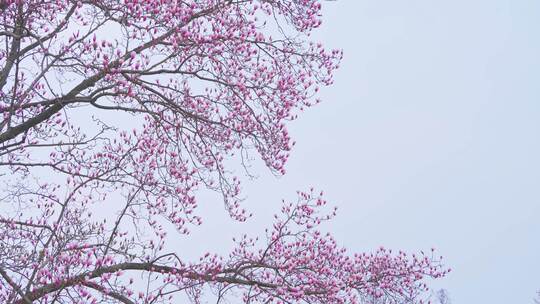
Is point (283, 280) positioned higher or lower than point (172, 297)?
higher

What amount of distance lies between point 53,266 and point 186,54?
3121 mm

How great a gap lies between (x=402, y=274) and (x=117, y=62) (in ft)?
16.9

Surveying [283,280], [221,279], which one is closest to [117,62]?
[221,279]

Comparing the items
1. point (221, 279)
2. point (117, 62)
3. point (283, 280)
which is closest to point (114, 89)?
point (117, 62)

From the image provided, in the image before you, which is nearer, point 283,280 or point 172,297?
point 172,297

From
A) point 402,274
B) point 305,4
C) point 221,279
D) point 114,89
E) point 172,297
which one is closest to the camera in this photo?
point 172,297

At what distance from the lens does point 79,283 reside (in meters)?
5.14

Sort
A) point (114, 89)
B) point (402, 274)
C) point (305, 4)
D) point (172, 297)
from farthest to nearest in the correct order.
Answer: point (402, 274) < point (305, 4) < point (114, 89) < point (172, 297)

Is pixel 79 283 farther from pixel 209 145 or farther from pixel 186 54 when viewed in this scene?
pixel 186 54

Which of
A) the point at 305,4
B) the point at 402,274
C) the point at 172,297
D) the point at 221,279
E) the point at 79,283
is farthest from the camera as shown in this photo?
the point at 402,274

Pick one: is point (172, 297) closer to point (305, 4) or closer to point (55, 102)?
point (55, 102)

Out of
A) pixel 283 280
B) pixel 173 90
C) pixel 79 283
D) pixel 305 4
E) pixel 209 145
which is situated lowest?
pixel 79 283

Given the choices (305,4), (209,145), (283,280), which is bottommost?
(283,280)

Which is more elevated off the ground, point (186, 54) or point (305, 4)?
point (305, 4)
